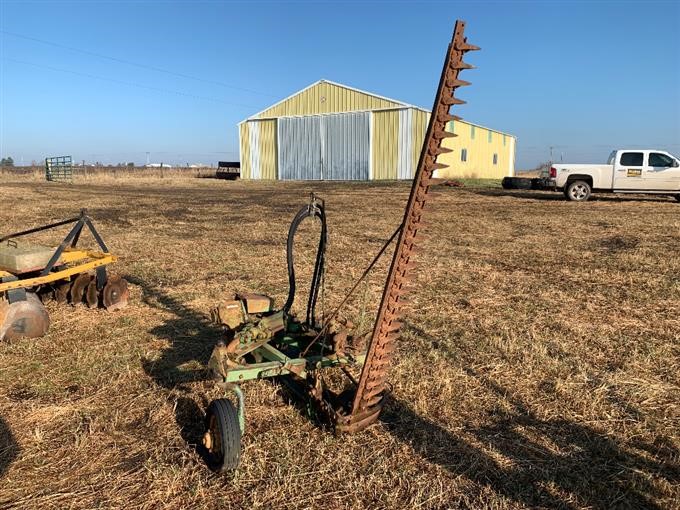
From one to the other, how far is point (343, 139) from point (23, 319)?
102 ft

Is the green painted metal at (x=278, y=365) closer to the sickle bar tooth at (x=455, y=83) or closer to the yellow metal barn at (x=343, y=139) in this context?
the sickle bar tooth at (x=455, y=83)

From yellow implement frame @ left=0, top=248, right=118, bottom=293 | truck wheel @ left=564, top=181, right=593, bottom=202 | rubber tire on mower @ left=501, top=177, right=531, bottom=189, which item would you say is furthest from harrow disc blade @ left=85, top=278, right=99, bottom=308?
rubber tire on mower @ left=501, top=177, right=531, bottom=189

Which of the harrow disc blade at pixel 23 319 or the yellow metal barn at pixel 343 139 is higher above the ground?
the yellow metal barn at pixel 343 139

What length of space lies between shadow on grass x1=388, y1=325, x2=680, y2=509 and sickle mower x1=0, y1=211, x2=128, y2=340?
3.28 metres

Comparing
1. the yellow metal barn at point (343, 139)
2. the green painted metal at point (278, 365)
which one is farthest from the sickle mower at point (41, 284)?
the yellow metal barn at point (343, 139)

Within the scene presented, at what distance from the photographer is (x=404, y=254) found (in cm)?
260

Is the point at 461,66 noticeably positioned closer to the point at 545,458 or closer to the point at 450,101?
the point at 450,101

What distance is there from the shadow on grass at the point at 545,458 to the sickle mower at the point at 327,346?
0.40m

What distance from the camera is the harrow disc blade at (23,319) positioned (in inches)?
168

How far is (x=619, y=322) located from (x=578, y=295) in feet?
3.16

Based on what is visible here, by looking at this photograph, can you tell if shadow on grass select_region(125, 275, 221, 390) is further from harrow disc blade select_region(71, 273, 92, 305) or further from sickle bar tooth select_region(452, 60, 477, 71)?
sickle bar tooth select_region(452, 60, 477, 71)

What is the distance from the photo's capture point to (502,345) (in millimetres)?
4379

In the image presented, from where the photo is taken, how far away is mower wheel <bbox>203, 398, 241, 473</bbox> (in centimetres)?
260

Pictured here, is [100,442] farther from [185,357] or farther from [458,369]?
[458,369]
